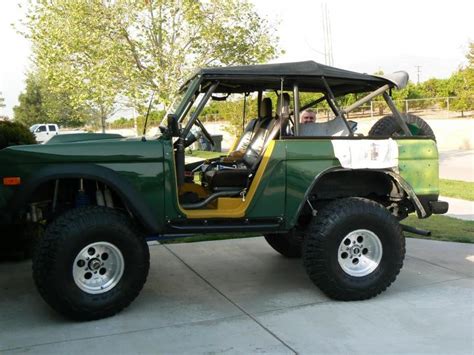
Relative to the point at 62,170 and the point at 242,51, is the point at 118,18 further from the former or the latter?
the point at 62,170

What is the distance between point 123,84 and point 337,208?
10.9 m

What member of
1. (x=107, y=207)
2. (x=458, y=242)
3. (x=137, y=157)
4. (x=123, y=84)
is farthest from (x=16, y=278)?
(x=123, y=84)

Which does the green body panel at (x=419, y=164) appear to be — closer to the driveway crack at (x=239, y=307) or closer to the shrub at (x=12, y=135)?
the driveway crack at (x=239, y=307)

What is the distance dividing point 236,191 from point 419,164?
1779 mm

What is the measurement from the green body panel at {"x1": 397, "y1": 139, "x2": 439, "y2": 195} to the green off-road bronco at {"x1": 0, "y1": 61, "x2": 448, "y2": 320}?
11 mm

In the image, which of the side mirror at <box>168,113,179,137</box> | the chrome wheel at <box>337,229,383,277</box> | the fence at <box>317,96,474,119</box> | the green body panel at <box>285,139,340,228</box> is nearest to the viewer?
the side mirror at <box>168,113,179,137</box>

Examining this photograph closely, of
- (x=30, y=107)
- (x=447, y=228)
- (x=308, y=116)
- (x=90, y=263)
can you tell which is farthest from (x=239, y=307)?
(x=30, y=107)

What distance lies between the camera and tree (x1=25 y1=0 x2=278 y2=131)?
46.0ft

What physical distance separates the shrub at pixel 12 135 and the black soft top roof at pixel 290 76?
9.84 ft

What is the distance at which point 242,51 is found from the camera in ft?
49.3

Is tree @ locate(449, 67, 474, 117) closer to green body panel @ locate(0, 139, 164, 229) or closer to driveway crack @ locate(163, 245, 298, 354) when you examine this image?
driveway crack @ locate(163, 245, 298, 354)

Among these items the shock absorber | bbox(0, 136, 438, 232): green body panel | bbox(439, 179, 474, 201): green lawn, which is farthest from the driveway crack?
bbox(439, 179, 474, 201): green lawn

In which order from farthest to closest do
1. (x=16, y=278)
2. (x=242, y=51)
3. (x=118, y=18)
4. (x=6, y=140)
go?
(x=242, y=51)
(x=118, y=18)
(x=6, y=140)
(x=16, y=278)

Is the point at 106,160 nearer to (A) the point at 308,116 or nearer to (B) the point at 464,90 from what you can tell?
(A) the point at 308,116
